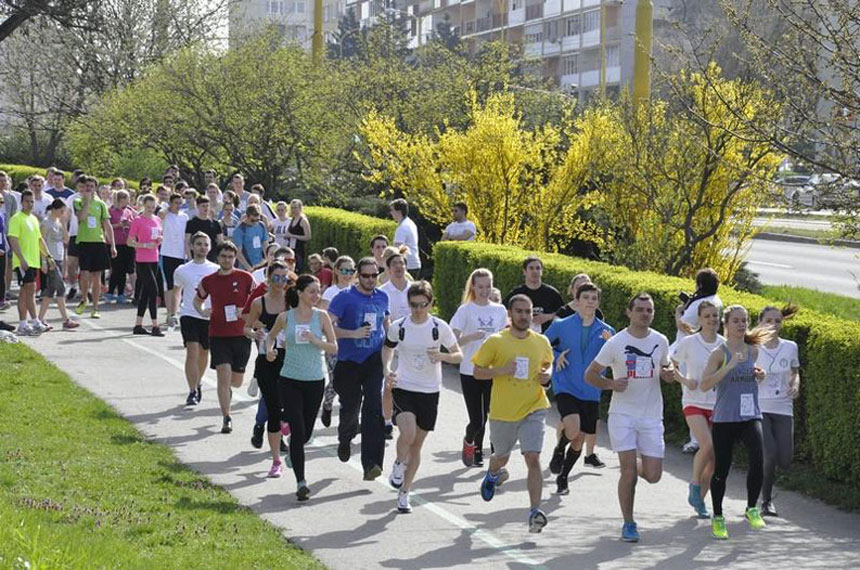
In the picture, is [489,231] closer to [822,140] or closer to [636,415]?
[822,140]

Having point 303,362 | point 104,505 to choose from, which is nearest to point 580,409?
point 303,362

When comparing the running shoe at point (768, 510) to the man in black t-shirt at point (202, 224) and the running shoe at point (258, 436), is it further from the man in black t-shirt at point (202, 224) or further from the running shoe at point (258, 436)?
the man in black t-shirt at point (202, 224)

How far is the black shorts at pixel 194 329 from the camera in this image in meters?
14.7

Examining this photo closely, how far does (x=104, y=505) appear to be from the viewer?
1036cm

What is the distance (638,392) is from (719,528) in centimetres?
111

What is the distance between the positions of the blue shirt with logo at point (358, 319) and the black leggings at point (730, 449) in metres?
2.90

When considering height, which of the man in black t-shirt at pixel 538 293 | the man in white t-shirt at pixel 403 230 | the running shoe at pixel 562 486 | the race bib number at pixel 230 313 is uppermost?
the man in white t-shirt at pixel 403 230

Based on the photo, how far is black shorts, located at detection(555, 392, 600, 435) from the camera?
11.7 m

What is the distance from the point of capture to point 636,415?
10195 millimetres

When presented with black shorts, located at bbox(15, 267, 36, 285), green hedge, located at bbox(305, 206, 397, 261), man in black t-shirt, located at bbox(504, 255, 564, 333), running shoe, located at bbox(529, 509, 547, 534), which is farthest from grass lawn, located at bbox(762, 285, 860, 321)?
running shoe, located at bbox(529, 509, 547, 534)

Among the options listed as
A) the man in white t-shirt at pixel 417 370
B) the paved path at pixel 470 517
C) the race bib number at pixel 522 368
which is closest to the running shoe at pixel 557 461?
the paved path at pixel 470 517

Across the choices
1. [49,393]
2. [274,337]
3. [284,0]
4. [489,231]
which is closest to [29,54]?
[489,231]

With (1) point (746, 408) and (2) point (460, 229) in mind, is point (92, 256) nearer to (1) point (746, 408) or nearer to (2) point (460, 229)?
(2) point (460, 229)

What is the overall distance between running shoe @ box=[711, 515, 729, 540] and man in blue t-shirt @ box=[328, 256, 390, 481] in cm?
290
